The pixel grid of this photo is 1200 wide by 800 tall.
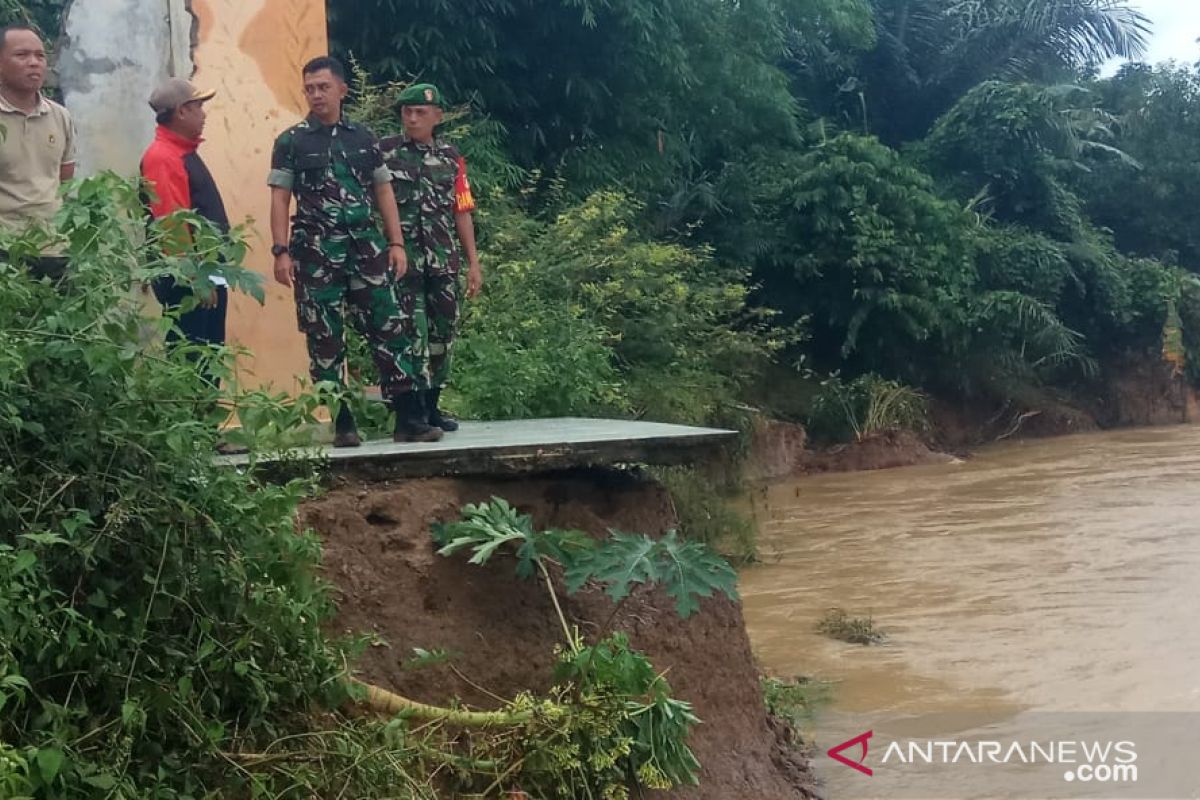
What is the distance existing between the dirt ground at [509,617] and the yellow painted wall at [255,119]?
1538 mm

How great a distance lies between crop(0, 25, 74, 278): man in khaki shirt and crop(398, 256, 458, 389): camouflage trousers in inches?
48.7

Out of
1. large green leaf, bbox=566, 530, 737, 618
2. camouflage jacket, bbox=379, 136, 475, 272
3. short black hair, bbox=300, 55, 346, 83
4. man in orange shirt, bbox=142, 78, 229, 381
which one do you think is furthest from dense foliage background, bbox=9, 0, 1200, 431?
large green leaf, bbox=566, 530, 737, 618

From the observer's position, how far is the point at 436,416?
17.8 feet

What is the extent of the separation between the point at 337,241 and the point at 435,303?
2.15 ft

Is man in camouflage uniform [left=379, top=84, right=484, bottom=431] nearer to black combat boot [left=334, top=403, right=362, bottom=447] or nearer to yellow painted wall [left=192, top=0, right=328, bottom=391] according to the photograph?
black combat boot [left=334, top=403, right=362, bottom=447]

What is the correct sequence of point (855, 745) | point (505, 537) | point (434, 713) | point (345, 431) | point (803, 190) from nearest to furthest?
1. point (434, 713)
2. point (505, 537)
3. point (345, 431)
4. point (855, 745)
5. point (803, 190)

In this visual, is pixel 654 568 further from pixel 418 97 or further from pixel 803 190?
pixel 803 190

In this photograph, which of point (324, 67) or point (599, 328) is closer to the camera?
point (324, 67)

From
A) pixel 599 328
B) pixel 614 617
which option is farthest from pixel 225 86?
pixel 599 328

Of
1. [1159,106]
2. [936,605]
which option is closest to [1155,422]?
[1159,106]

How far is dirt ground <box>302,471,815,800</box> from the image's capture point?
3.88 meters

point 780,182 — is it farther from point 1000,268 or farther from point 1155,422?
point 1155,422

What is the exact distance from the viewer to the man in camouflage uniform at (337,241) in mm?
4707

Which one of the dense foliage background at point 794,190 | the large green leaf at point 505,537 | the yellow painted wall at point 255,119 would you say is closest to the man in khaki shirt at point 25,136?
the yellow painted wall at point 255,119
